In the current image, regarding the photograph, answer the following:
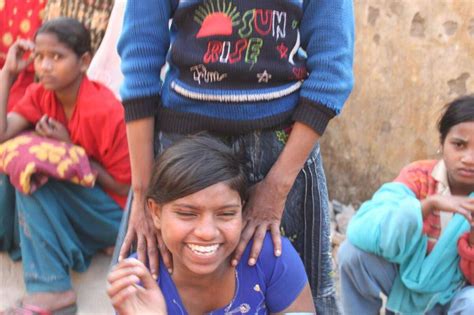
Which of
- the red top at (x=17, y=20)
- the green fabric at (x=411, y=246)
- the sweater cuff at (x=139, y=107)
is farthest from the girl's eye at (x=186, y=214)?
the red top at (x=17, y=20)

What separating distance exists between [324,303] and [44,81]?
1.74 meters

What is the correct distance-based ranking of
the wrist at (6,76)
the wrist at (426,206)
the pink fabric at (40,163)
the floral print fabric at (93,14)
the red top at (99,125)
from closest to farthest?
the wrist at (426,206) → the pink fabric at (40,163) → the red top at (99,125) → the wrist at (6,76) → the floral print fabric at (93,14)

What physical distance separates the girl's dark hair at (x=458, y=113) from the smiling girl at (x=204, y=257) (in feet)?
3.26

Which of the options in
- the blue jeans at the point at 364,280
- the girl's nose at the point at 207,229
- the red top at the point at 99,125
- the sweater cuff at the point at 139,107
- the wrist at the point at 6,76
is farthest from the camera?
the wrist at the point at 6,76

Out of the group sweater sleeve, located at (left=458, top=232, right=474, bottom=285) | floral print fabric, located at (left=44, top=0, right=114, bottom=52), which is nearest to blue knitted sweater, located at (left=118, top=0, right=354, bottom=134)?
sweater sleeve, located at (left=458, top=232, right=474, bottom=285)

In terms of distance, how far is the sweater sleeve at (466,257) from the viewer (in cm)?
245

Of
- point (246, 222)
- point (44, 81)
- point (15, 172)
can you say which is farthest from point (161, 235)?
point (44, 81)

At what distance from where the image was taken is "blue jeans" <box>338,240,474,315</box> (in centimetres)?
265

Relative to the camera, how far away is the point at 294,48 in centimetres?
179

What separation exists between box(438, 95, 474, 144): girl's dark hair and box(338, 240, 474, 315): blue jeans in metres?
0.53

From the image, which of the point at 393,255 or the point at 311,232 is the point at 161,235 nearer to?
the point at 311,232

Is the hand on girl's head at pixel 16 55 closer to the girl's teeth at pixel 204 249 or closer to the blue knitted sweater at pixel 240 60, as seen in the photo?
the blue knitted sweater at pixel 240 60

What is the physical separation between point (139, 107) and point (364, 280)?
127 cm

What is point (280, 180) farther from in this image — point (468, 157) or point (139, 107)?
point (468, 157)
